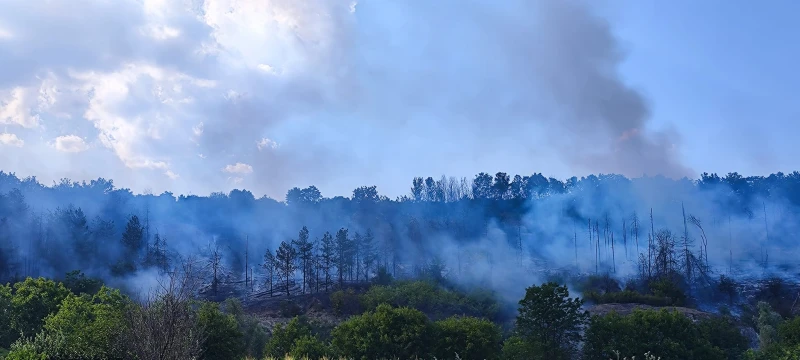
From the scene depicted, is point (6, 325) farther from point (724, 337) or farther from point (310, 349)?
point (724, 337)

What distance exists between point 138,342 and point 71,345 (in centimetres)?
881

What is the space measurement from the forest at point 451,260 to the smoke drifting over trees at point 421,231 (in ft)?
1.23

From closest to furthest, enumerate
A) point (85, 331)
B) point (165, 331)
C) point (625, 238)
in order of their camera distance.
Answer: point (165, 331) < point (85, 331) < point (625, 238)

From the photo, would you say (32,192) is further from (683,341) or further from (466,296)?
(683,341)

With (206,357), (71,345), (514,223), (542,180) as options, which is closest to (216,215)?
(514,223)

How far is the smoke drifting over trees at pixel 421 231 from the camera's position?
3310 inches

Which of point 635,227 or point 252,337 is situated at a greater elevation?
point 635,227

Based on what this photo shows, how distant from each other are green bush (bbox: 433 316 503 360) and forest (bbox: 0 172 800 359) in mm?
130

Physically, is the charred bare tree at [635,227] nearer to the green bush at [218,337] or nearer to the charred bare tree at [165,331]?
the green bush at [218,337]

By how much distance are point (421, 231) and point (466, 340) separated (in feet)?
218

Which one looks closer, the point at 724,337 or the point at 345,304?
the point at 724,337

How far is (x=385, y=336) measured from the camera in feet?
118

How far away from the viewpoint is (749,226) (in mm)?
101625

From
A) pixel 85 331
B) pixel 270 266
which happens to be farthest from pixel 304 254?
pixel 85 331
